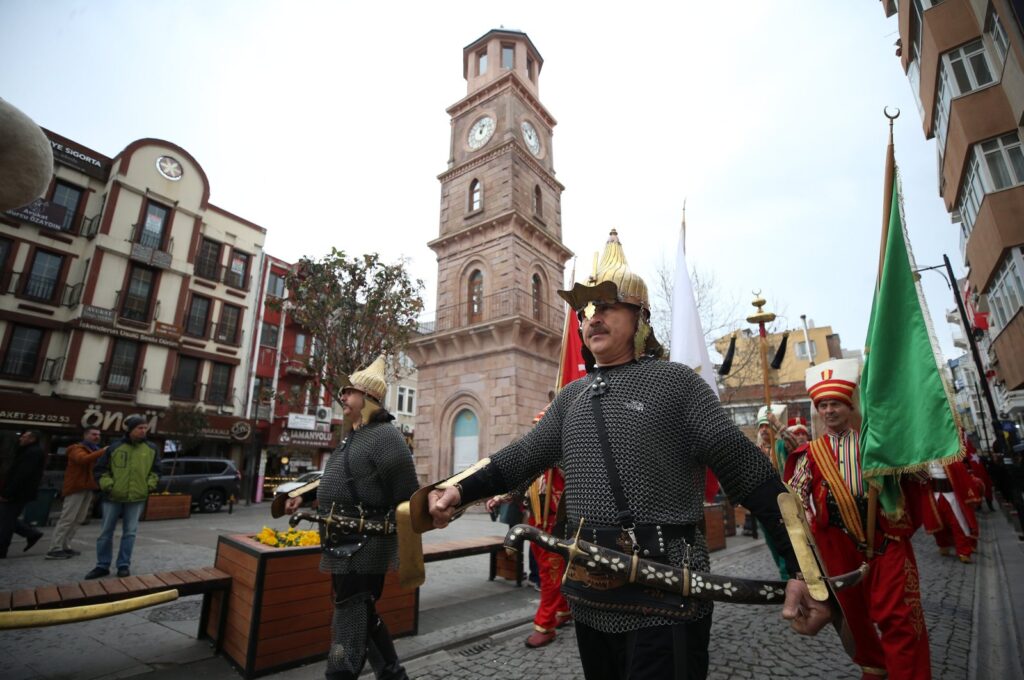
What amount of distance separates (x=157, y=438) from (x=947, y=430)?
83.3 ft

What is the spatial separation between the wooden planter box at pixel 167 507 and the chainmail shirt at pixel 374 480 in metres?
14.0

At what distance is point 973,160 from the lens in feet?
36.9

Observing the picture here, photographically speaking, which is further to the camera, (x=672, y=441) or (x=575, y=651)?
(x=575, y=651)

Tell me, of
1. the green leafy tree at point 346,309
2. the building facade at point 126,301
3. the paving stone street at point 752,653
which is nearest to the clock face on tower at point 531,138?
the green leafy tree at point 346,309

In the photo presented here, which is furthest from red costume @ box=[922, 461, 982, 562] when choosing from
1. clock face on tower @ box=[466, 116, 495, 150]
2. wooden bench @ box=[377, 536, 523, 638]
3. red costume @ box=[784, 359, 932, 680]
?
clock face on tower @ box=[466, 116, 495, 150]

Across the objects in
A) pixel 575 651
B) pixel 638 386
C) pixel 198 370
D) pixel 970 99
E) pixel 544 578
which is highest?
pixel 970 99

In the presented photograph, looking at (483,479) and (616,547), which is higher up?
(483,479)

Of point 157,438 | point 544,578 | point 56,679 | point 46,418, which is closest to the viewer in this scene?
point 56,679

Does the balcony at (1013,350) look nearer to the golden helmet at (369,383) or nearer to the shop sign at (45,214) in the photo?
the golden helmet at (369,383)

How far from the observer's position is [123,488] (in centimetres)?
673

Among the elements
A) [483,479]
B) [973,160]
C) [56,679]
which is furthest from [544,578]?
→ [973,160]

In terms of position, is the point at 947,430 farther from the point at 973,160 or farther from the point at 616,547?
the point at 973,160

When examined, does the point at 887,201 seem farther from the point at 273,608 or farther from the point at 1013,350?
the point at 1013,350

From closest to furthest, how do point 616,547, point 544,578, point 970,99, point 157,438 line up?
point 616,547
point 544,578
point 970,99
point 157,438
